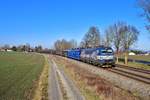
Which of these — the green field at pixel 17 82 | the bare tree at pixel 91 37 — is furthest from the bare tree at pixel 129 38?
the green field at pixel 17 82

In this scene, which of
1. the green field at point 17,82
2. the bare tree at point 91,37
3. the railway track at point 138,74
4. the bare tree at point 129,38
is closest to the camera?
the green field at point 17,82

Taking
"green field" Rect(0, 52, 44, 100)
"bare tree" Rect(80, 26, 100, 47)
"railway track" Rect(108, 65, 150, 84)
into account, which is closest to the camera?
"green field" Rect(0, 52, 44, 100)

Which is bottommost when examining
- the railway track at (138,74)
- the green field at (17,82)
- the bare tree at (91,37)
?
the green field at (17,82)

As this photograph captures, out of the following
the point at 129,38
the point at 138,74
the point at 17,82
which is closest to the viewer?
the point at 17,82

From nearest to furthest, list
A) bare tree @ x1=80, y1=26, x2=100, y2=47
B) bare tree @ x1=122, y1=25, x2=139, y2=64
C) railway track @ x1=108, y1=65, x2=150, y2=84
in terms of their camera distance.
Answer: railway track @ x1=108, y1=65, x2=150, y2=84 → bare tree @ x1=122, y1=25, x2=139, y2=64 → bare tree @ x1=80, y1=26, x2=100, y2=47

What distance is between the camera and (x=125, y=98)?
1545cm

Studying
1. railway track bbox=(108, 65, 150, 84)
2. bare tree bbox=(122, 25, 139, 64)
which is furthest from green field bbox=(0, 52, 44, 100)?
bare tree bbox=(122, 25, 139, 64)

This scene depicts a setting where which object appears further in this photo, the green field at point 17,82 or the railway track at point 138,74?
the railway track at point 138,74

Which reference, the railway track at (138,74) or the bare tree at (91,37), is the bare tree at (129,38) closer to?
the bare tree at (91,37)

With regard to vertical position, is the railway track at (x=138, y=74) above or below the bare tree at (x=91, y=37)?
below

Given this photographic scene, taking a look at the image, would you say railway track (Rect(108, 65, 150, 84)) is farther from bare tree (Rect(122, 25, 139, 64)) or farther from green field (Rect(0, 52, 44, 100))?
bare tree (Rect(122, 25, 139, 64))

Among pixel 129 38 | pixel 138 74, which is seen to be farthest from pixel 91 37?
pixel 138 74

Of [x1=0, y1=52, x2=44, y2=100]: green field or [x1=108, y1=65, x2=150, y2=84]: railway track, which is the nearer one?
[x1=0, y1=52, x2=44, y2=100]: green field

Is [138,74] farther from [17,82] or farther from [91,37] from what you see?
[91,37]
